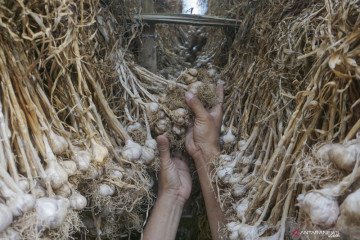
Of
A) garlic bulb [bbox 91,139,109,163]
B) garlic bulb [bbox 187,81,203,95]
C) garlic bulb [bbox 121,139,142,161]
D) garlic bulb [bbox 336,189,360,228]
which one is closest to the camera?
garlic bulb [bbox 336,189,360,228]

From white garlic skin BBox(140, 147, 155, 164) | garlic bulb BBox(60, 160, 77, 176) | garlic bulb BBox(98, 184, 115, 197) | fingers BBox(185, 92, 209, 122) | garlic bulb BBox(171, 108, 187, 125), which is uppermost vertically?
fingers BBox(185, 92, 209, 122)

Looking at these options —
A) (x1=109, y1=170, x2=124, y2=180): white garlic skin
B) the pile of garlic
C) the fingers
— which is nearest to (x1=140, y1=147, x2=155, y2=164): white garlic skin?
(x1=109, y1=170, x2=124, y2=180): white garlic skin

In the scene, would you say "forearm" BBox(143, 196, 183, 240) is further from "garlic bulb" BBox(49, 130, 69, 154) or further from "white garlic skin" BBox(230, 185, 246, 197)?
"garlic bulb" BBox(49, 130, 69, 154)

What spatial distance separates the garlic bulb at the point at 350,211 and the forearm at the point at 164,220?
716 millimetres

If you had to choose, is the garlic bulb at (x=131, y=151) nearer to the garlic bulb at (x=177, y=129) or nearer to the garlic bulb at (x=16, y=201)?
the garlic bulb at (x=177, y=129)

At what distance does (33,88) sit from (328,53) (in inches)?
31.9

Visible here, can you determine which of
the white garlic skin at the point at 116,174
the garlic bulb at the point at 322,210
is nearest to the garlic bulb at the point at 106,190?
the white garlic skin at the point at 116,174

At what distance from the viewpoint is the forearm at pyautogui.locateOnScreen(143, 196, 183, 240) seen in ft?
4.24

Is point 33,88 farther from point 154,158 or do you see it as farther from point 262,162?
point 262,162

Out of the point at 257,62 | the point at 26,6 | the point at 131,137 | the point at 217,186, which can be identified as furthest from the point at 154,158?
the point at 26,6

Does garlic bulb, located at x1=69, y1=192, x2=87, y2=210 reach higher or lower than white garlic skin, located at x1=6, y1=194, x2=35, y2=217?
higher

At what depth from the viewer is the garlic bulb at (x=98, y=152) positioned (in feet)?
3.43

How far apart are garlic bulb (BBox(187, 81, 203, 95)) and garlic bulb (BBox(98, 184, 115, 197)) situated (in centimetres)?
50

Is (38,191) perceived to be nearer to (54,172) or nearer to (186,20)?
(54,172)
